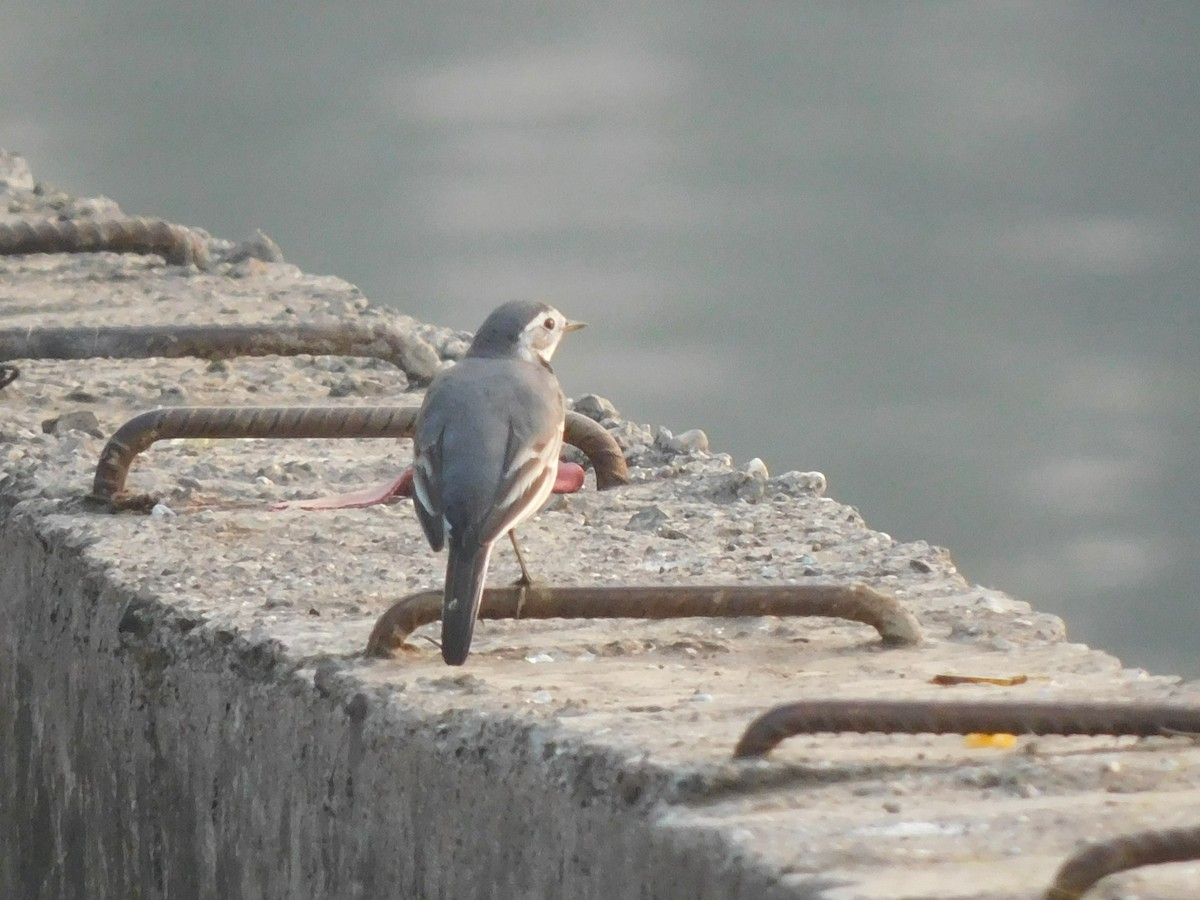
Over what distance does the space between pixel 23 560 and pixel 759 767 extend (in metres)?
2.29

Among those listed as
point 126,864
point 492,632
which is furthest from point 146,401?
point 492,632

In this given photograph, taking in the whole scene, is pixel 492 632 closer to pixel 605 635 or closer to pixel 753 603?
pixel 605 635

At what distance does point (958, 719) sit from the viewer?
2387 millimetres

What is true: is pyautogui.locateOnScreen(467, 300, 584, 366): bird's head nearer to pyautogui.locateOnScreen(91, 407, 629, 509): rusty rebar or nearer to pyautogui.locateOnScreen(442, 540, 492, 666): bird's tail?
pyautogui.locateOnScreen(91, 407, 629, 509): rusty rebar

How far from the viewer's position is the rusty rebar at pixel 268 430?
13.7ft

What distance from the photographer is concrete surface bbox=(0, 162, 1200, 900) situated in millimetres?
2338

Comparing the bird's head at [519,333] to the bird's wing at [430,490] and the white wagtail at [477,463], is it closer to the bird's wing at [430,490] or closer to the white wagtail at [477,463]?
the white wagtail at [477,463]

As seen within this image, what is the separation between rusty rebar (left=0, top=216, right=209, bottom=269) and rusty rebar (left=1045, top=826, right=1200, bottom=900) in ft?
17.0

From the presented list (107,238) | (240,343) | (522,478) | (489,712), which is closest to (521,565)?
(522,478)

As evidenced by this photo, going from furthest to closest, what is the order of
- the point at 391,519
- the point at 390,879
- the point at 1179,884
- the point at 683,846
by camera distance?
the point at 391,519
the point at 390,879
the point at 683,846
the point at 1179,884

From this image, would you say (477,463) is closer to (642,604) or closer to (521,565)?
(521,565)

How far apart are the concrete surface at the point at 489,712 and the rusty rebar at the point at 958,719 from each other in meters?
0.06

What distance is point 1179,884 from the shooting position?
2082 millimetres

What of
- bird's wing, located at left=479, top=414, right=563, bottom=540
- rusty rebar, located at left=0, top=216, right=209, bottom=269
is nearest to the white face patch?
bird's wing, located at left=479, top=414, right=563, bottom=540
